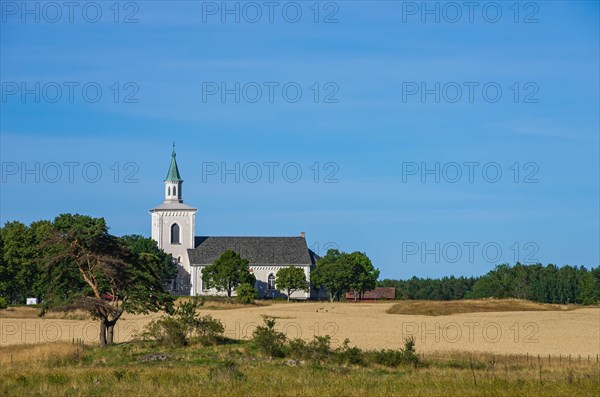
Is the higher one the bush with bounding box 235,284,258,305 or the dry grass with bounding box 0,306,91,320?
the bush with bounding box 235,284,258,305

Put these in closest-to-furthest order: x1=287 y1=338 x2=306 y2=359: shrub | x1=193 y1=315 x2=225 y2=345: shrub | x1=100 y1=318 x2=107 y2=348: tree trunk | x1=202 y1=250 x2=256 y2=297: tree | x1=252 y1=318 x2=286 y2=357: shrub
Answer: x1=287 y1=338 x2=306 y2=359: shrub → x1=252 y1=318 x2=286 y2=357: shrub → x1=193 y1=315 x2=225 y2=345: shrub → x1=100 y1=318 x2=107 y2=348: tree trunk → x1=202 y1=250 x2=256 y2=297: tree

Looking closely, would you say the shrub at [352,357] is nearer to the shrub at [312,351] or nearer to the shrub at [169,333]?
the shrub at [312,351]

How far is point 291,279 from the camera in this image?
493ft

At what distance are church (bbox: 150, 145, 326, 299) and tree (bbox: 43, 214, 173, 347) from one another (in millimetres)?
105652

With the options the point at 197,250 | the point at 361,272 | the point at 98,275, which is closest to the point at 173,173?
the point at 197,250

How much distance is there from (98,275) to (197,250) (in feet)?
367

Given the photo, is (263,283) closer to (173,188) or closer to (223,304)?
(173,188)

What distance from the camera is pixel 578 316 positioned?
322 ft

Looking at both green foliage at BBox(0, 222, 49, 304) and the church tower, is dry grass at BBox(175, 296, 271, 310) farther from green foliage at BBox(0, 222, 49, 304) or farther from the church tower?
the church tower

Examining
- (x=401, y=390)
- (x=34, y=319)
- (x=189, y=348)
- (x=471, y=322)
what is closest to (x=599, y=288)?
(x=471, y=322)

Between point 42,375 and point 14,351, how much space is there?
12.1 metres

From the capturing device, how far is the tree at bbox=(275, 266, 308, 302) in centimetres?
15025

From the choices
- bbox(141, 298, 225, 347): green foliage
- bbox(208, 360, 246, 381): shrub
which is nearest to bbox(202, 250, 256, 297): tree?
bbox(141, 298, 225, 347): green foliage

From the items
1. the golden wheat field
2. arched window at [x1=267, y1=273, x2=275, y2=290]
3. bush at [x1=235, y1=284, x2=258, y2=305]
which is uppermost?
arched window at [x1=267, y1=273, x2=275, y2=290]
